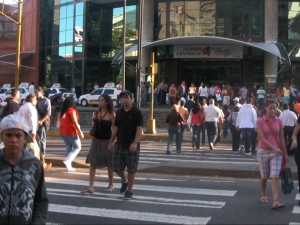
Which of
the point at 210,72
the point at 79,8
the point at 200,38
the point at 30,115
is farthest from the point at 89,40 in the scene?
the point at 30,115

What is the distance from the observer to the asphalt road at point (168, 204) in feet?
24.7

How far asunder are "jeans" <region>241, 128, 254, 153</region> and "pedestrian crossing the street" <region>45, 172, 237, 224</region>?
223 inches

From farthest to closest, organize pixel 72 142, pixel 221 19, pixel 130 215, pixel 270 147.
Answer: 1. pixel 221 19
2. pixel 72 142
3. pixel 270 147
4. pixel 130 215

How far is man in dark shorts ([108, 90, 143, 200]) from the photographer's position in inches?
339

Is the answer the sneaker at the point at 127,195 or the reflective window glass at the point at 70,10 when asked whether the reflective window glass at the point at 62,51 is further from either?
the sneaker at the point at 127,195

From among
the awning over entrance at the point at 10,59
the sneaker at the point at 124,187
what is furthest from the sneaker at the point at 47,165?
the awning over entrance at the point at 10,59

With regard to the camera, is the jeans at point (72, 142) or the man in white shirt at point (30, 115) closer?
the man in white shirt at point (30, 115)

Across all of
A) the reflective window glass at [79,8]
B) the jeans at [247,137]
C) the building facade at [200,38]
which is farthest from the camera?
the reflective window glass at [79,8]

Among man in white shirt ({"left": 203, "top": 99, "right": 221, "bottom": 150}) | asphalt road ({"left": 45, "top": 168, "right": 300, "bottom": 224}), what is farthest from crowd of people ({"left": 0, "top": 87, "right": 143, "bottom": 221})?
man in white shirt ({"left": 203, "top": 99, "right": 221, "bottom": 150})

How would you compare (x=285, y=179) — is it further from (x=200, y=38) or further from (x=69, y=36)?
(x=69, y=36)

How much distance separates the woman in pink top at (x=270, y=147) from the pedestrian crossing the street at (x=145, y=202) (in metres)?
0.91

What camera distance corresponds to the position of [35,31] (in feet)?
182

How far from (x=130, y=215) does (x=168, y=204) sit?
1031 millimetres

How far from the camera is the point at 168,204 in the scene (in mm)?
8562
